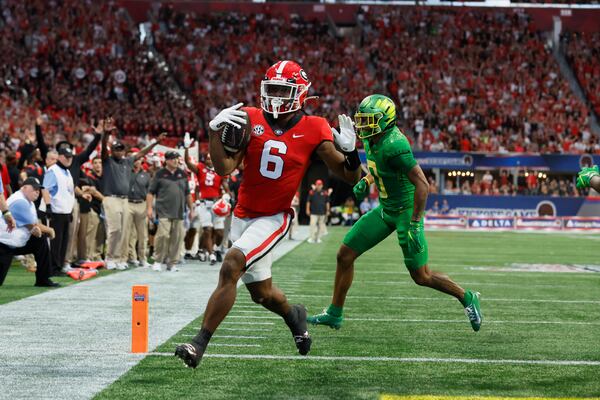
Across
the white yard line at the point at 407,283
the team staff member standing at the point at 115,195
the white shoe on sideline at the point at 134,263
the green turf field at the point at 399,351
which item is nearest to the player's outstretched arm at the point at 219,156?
the green turf field at the point at 399,351

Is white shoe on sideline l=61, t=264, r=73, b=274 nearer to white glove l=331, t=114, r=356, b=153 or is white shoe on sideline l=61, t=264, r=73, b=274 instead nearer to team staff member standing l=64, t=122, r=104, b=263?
team staff member standing l=64, t=122, r=104, b=263

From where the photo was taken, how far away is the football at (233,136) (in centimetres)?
559

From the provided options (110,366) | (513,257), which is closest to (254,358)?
(110,366)

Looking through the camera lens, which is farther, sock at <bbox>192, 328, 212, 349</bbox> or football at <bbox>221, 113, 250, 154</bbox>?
football at <bbox>221, 113, 250, 154</bbox>

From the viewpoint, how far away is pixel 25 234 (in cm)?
1087

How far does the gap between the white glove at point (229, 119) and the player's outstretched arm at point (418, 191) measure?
1992 millimetres

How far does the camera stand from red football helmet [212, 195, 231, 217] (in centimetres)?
1581

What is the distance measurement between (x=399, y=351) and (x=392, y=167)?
1.58 m

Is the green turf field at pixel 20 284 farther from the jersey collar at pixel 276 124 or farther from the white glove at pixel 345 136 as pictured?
the white glove at pixel 345 136

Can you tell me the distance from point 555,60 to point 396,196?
37405 mm

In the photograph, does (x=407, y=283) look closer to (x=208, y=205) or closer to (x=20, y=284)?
(x=208, y=205)

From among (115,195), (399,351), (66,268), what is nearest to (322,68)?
(115,195)

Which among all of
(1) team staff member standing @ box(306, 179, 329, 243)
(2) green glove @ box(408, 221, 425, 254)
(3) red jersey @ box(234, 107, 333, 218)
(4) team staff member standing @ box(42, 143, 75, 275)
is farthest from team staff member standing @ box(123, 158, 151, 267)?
(1) team staff member standing @ box(306, 179, 329, 243)

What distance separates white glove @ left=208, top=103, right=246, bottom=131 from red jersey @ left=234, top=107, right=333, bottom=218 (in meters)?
0.24
